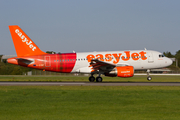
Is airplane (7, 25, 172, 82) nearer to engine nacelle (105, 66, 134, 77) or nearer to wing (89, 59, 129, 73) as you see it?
wing (89, 59, 129, 73)

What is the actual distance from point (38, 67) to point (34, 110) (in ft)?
70.8

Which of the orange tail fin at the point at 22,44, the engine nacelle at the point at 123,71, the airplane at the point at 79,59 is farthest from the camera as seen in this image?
the orange tail fin at the point at 22,44

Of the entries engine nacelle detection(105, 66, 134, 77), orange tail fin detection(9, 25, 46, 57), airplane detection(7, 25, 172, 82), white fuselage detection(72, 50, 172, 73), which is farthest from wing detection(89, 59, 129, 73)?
orange tail fin detection(9, 25, 46, 57)

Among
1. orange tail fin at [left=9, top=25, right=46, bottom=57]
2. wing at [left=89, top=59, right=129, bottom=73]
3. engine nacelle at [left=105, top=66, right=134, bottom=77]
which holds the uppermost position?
orange tail fin at [left=9, top=25, right=46, bottom=57]

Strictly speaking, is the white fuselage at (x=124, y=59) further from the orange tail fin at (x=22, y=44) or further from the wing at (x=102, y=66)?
the orange tail fin at (x=22, y=44)

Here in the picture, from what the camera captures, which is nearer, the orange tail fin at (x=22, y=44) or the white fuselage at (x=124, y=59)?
the white fuselage at (x=124, y=59)

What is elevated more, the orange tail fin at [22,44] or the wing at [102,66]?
the orange tail fin at [22,44]

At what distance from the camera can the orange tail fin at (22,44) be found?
34.0 meters

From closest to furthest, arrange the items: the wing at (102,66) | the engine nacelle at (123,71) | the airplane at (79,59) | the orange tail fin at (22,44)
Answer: the engine nacelle at (123,71) → the wing at (102,66) → the airplane at (79,59) → the orange tail fin at (22,44)

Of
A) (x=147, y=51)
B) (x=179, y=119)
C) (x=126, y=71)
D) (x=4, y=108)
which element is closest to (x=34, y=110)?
(x=4, y=108)

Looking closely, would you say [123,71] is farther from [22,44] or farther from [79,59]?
[22,44]

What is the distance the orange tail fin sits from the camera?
34013mm

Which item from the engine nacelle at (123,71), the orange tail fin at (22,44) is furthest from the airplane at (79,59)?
the engine nacelle at (123,71)

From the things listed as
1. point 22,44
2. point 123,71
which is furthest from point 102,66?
point 22,44
